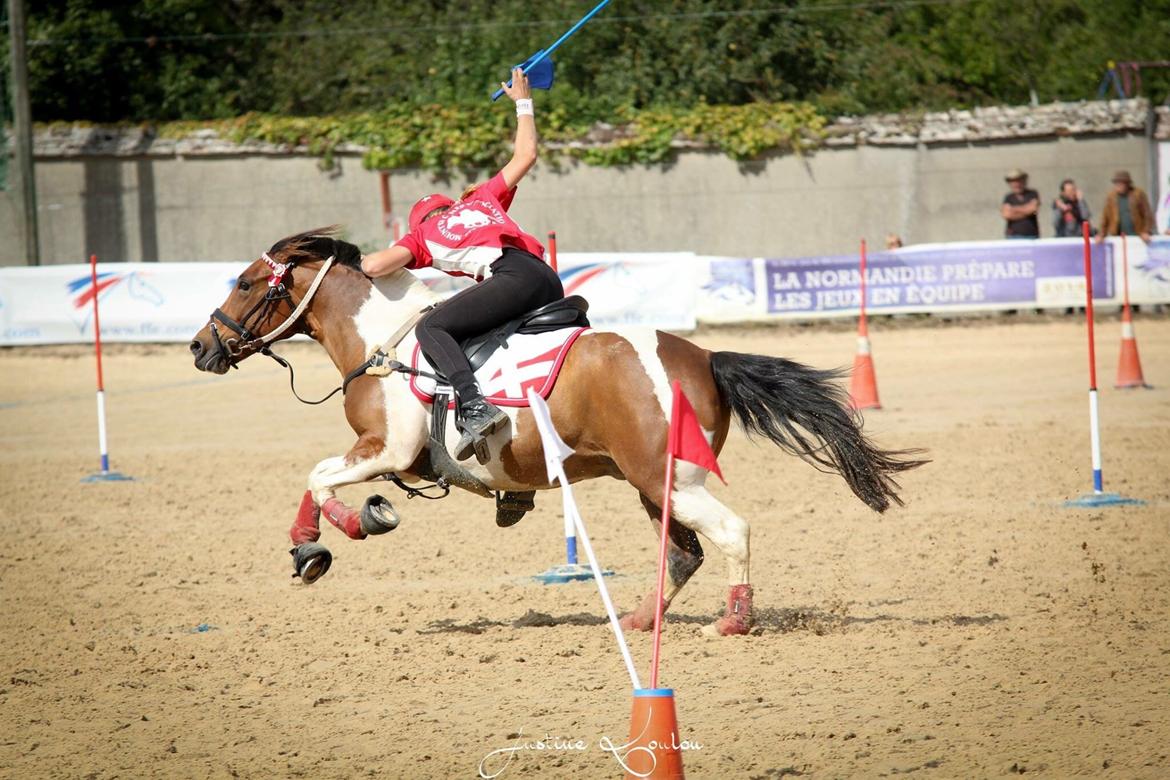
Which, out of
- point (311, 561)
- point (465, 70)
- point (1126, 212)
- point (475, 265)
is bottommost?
point (311, 561)

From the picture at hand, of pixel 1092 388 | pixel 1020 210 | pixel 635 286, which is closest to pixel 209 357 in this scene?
pixel 1092 388

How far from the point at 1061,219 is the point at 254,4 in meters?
20.9

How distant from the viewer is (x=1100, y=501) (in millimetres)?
10250

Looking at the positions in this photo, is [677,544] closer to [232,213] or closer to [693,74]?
[232,213]

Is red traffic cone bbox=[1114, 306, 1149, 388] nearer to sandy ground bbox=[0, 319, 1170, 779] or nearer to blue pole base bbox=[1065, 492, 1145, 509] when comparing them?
sandy ground bbox=[0, 319, 1170, 779]

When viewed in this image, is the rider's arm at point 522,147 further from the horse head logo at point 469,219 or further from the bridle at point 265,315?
the bridle at point 265,315

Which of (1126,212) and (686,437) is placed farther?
(1126,212)

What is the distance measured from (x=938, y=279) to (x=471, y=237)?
1535 cm

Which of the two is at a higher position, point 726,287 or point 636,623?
point 726,287

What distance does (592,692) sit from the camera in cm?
634

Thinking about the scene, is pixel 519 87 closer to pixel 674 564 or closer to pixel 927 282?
pixel 674 564

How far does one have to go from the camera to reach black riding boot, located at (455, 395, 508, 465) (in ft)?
22.6

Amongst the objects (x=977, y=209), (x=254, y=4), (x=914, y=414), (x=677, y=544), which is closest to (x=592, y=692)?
(x=677, y=544)

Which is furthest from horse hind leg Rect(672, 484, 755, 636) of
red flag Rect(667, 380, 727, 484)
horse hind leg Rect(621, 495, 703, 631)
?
red flag Rect(667, 380, 727, 484)
